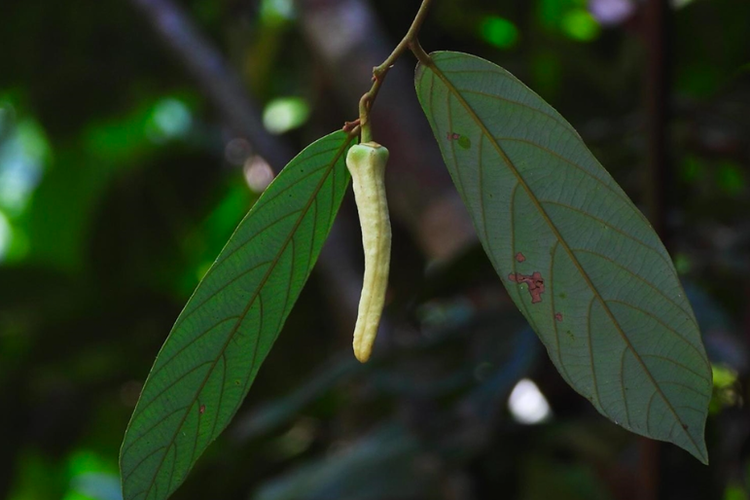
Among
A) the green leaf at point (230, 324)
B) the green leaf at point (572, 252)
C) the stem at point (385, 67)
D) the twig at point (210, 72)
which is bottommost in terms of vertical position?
the green leaf at point (572, 252)

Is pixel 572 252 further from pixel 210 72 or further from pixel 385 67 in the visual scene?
pixel 210 72

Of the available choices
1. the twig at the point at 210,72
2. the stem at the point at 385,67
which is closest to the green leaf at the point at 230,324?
the stem at the point at 385,67

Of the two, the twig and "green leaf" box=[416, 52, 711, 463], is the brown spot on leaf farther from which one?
the twig

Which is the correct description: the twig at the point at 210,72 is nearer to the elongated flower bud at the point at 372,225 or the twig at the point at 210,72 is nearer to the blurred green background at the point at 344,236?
the blurred green background at the point at 344,236

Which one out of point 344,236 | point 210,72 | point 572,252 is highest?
point 210,72

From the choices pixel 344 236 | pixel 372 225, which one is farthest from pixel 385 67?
pixel 344 236

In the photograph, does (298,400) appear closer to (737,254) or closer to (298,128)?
(737,254)

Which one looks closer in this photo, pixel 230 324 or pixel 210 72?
pixel 230 324
